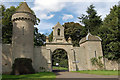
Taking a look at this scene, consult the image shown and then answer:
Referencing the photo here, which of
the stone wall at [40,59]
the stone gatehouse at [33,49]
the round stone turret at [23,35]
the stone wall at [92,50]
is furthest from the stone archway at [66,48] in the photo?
the round stone turret at [23,35]

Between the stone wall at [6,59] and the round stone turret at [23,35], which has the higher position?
the round stone turret at [23,35]

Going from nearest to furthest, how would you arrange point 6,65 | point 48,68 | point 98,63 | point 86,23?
point 6,65
point 48,68
point 98,63
point 86,23

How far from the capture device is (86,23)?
3547cm

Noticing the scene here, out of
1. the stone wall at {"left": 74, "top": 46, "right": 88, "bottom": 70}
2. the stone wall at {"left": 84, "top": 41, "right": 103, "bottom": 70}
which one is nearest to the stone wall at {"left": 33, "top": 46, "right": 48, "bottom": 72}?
the stone wall at {"left": 74, "top": 46, "right": 88, "bottom": 70}

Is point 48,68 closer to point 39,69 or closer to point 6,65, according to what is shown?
point 39,69

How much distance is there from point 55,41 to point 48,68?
5191 mm

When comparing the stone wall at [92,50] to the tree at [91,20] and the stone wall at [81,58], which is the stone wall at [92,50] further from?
the tree at [91,20]

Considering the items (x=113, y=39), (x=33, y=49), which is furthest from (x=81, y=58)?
(x=33, y=49)

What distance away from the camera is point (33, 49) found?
20703 millimetres

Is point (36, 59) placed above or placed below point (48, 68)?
above

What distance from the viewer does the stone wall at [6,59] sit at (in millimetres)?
18844

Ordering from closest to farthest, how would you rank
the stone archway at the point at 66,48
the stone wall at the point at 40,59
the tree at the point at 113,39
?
the stone wall at the point at 40,59
the tree at the point at 113,39
the stone archway at the point at 66,48

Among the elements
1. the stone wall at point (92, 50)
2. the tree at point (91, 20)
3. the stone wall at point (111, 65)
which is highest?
the tree at point (91, 20)

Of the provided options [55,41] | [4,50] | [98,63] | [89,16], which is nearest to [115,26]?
[98,63]
